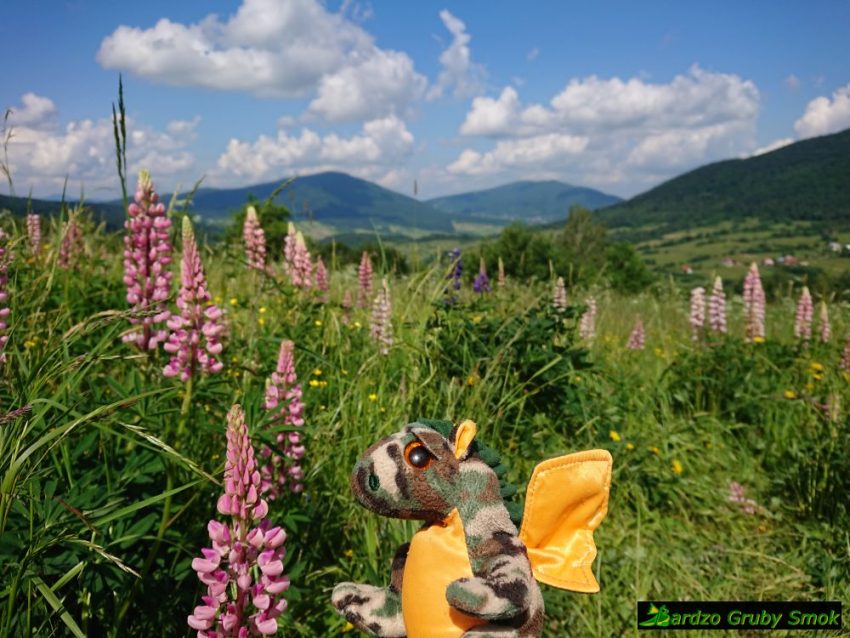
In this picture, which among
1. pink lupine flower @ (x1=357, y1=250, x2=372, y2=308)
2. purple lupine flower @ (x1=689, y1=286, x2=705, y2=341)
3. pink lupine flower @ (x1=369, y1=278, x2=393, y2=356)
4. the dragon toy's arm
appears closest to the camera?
the dragon toy's arm

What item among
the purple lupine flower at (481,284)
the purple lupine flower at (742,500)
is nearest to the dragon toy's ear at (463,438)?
the purple lupine flower at (742,500)

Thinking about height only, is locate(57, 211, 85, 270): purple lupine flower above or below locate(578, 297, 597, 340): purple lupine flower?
above

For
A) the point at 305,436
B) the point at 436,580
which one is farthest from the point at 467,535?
the point at 305,436

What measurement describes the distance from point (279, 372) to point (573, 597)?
180 centimetres

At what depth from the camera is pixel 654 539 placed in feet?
12.0

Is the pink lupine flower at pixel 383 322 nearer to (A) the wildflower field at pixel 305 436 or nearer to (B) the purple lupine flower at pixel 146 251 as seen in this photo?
(A) the wildflower field at pixel 305 436

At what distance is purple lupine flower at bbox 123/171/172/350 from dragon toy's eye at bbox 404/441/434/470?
5.85 feet

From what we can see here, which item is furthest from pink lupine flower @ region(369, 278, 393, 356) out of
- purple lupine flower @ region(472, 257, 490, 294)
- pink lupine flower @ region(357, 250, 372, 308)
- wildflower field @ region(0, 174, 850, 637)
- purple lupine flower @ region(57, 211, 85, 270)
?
purple lupine flower @ region(57, 211, 85, 270)

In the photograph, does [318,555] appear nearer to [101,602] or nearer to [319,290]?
[101,602]

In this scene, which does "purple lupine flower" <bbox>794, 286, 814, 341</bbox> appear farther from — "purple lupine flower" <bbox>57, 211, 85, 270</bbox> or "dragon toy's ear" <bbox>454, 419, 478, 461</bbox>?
"purple lupine flower" <bbox>57, 211, 85, 270</bbox>

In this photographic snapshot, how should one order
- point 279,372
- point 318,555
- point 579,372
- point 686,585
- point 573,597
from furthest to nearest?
point 579,372
point 686,585
point 573,597
point 318,555
point 279,372

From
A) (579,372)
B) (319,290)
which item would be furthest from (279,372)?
(319,290)

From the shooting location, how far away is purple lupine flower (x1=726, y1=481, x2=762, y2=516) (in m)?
3.97

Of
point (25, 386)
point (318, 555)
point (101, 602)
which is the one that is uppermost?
point (25, 386)
